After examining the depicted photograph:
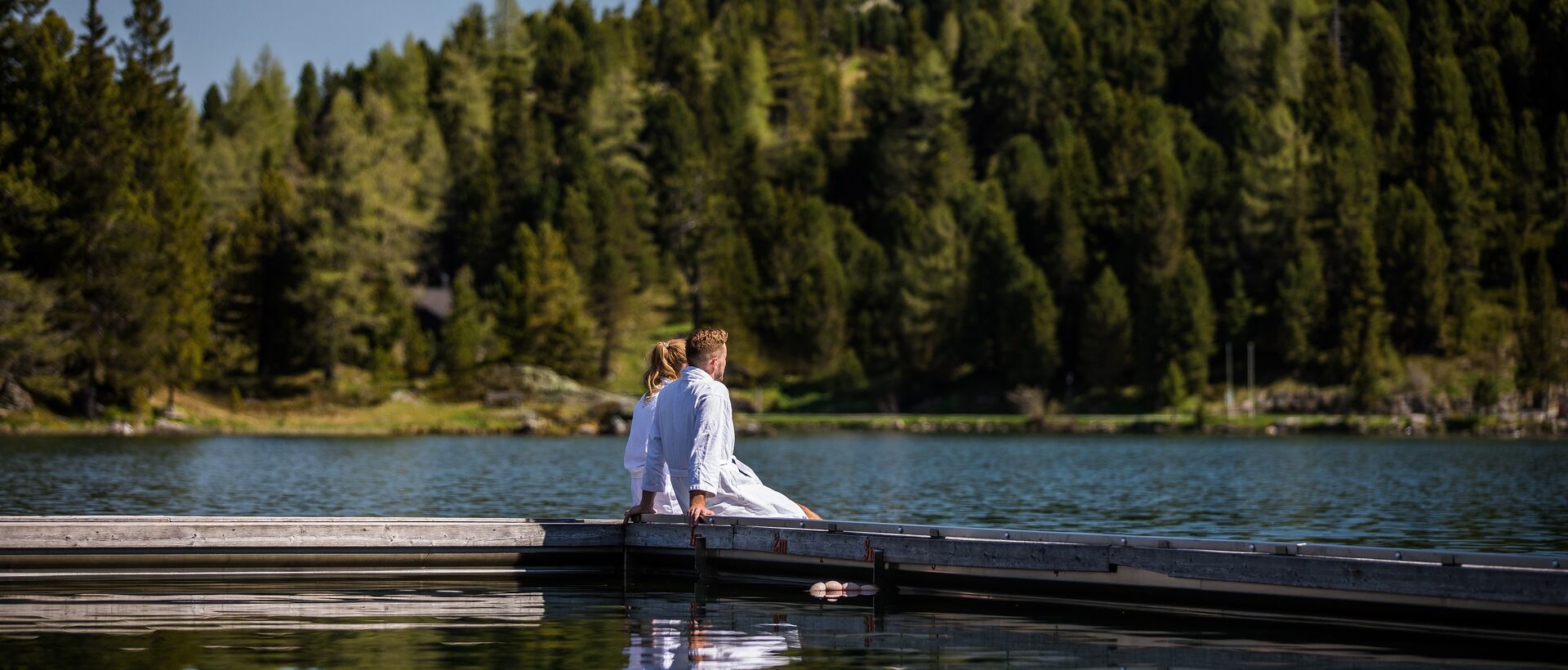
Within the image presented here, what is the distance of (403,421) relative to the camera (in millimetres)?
80438

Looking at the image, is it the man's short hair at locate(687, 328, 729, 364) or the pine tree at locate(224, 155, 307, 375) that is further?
the pine tree at locate(224, 155, 307, 375)

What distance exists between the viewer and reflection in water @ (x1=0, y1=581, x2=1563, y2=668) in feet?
36.1

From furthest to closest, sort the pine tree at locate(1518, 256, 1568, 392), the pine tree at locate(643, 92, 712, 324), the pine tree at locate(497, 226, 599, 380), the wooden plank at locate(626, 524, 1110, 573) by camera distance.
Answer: the pine tree at locate(643, 92, 712, 324) → the pine tree at locate(497, 226, 599, 380) → the pine tree at locate(1518, 256, 1568, 392) → the wooden plank at locate(626, 524, 1110, 573)

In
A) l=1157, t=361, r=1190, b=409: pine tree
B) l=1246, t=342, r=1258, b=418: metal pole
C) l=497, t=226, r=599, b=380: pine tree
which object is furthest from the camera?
l=497, t=226, r=599, b=380: pine tree

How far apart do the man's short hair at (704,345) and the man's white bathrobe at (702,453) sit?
5.4 inches

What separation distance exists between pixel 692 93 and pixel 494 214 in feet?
125

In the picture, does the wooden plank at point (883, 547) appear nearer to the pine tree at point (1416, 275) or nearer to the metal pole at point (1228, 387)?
the metal pole at point (1228, 387)

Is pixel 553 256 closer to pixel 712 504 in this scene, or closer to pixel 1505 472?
pixel 1505 472

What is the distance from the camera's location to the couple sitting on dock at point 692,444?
45.4ft

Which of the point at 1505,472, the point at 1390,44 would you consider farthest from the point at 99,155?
the point at 1390,44

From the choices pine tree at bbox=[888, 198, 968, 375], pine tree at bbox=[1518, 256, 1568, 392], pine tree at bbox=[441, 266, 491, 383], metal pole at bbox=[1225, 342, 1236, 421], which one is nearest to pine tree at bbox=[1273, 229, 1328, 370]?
metal pole at bbox=[1225, 342, 1236, 421]

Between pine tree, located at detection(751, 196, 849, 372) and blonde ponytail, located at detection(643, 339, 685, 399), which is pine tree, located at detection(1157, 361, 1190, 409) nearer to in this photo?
pine tree, located at detection(751, 196, 849, 372)

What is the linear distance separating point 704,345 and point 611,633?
2842mm

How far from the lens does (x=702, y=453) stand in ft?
45.5
